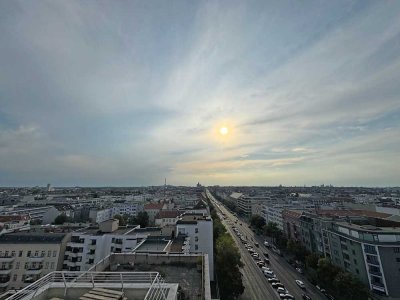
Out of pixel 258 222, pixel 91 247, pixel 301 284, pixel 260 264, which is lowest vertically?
pixel 301 284

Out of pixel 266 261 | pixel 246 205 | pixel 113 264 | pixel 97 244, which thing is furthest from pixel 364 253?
pixel 246 205

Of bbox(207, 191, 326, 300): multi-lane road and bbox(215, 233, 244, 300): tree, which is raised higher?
bbox(215, 233, 244, 300): tree

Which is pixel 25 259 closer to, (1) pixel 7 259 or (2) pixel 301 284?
(1) pixel 7 259

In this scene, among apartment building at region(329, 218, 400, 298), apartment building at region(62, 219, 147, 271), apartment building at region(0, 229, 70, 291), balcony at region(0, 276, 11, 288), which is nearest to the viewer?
apartment building at region(329, 218, 400, 298)

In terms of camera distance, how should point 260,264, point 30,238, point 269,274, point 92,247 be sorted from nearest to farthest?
point 30,238
point 92,247
point 269,274
point 260,264

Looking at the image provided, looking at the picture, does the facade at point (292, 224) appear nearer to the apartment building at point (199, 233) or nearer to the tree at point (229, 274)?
the apartment building at point (199, 233)

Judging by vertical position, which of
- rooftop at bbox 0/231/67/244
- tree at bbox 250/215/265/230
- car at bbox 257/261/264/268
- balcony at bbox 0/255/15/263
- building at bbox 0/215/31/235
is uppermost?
building at bbox 0/215/31/235

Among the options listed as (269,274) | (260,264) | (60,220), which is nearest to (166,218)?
(260,264)

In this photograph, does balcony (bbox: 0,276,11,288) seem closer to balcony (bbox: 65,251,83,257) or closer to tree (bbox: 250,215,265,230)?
balcony (bbox: 65,251,83,257)

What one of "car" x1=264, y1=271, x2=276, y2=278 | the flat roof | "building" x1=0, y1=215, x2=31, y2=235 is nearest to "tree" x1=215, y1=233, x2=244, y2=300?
the flat roof
